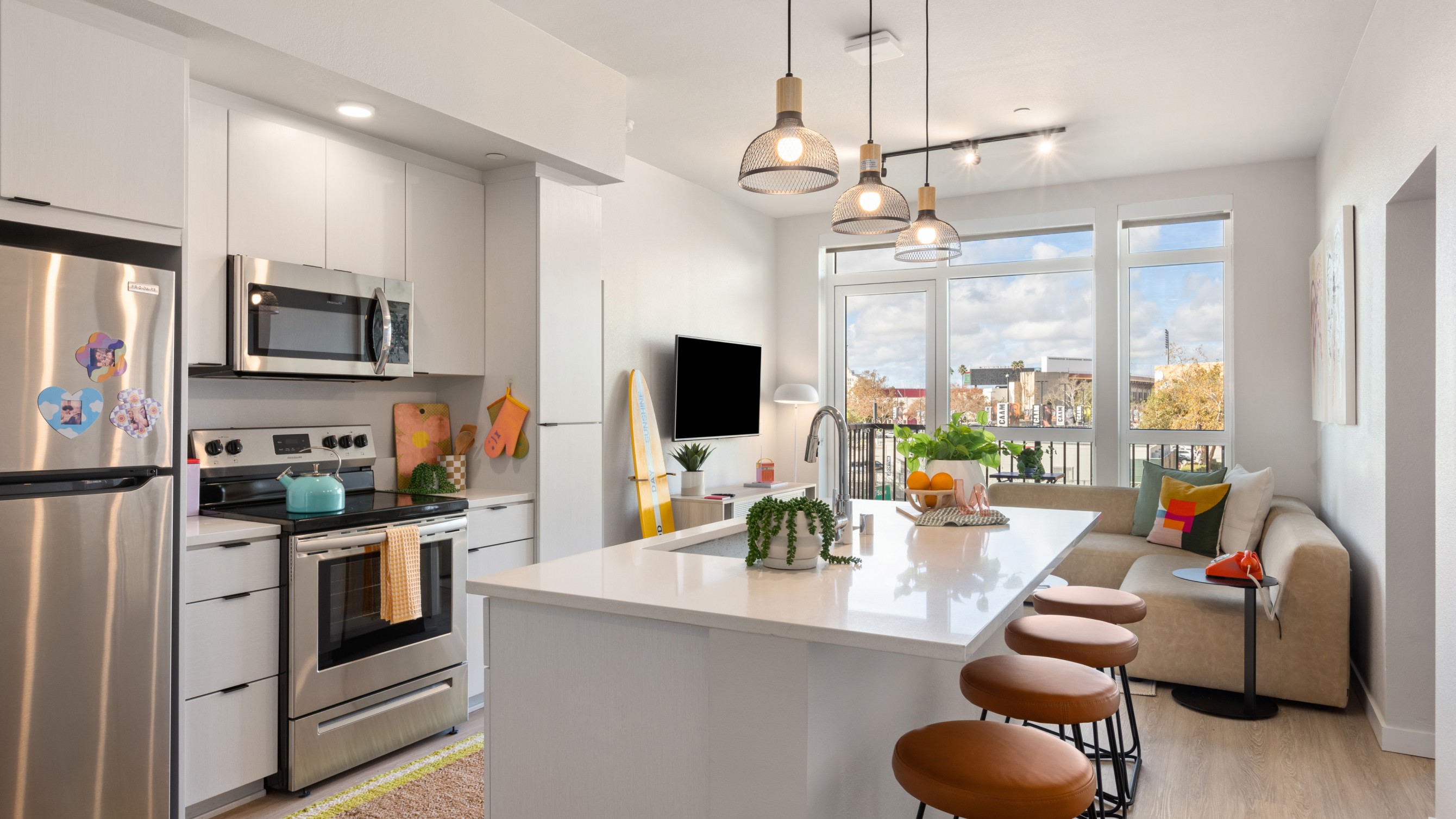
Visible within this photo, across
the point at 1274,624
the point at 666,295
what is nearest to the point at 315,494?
the point at 666,295

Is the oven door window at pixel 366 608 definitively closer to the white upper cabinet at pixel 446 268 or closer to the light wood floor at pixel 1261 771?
the light wood floor at pixel 1261 771

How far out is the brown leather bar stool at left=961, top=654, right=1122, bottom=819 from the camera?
181cm

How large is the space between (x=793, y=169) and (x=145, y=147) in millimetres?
1768

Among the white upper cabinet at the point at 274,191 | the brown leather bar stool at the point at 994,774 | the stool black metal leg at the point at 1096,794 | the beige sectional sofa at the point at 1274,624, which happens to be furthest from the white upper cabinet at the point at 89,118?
the beige sectional sofa at the point at 1274,624

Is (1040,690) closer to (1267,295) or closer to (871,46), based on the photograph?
(871,46)

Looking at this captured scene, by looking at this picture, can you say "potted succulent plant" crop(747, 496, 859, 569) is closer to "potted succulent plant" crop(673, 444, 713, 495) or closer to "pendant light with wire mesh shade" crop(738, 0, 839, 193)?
"pendant light with wire mesh shade" crop(738, 0, 839, 193)

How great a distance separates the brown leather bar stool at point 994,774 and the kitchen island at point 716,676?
0.18 metres

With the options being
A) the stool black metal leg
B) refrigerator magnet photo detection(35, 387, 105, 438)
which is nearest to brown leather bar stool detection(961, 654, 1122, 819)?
the stool black metal leg

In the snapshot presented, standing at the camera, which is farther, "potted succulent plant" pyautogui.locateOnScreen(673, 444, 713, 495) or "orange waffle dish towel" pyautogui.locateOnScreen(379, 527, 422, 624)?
"potted succulent plant" pyautogui.locateOnScreen(673, 444, 713, 495)

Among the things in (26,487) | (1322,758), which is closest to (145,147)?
(26,487)

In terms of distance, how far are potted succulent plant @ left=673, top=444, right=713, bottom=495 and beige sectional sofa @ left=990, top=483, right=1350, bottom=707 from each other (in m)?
2.49

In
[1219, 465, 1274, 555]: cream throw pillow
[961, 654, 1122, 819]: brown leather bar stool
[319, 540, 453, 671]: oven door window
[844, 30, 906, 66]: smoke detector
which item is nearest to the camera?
[961, 654, 1122, 819]: brown leather bar stool

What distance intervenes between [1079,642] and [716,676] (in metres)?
1.14

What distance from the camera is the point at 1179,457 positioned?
18.6 feet
